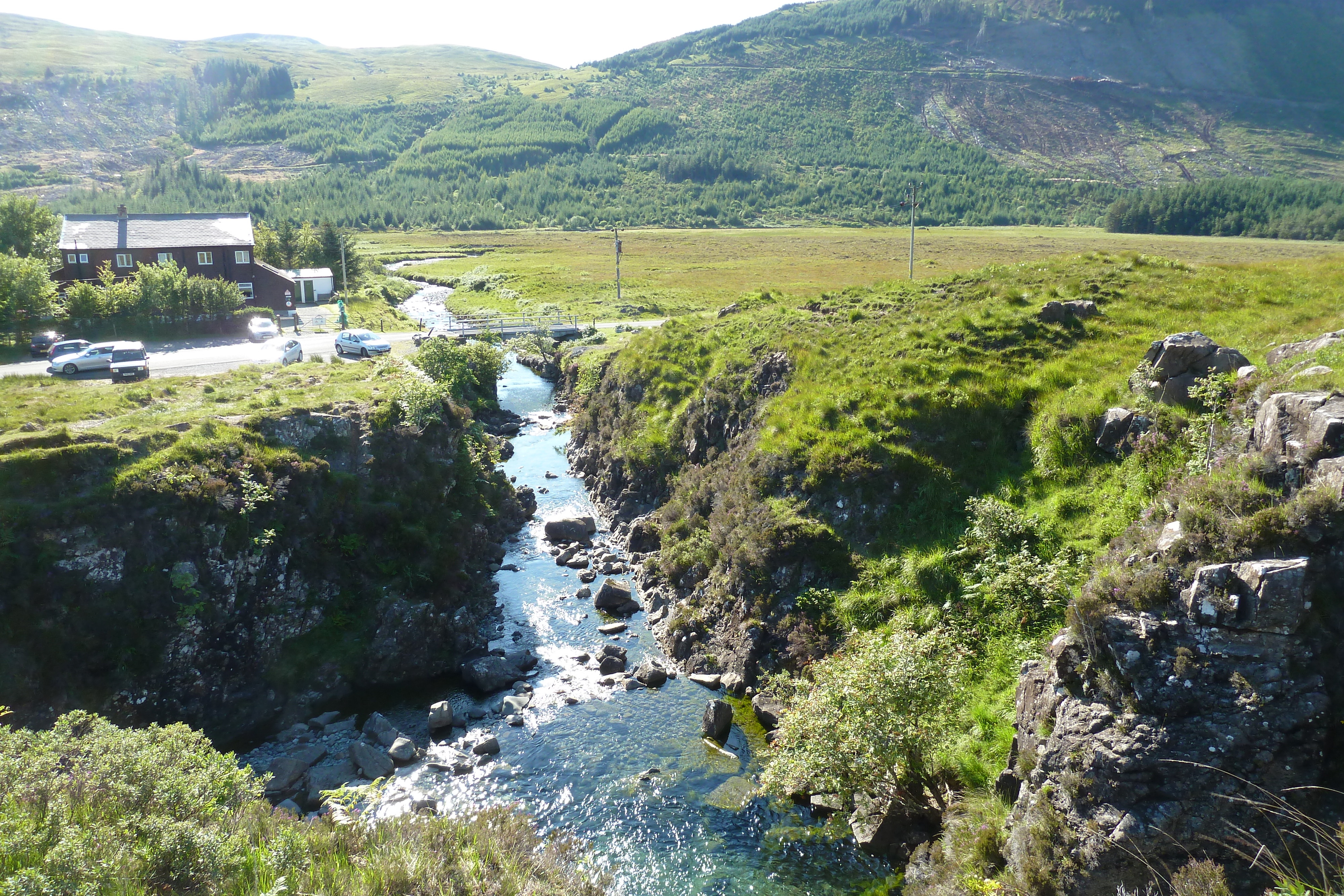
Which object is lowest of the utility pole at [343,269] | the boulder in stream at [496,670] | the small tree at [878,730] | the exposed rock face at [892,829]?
the boulder in stream at [496,670]

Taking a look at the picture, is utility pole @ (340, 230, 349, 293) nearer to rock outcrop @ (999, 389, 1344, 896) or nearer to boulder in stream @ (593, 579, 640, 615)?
boulder in stream @ (593, 579, 640, 615)

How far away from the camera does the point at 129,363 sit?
1874 inches

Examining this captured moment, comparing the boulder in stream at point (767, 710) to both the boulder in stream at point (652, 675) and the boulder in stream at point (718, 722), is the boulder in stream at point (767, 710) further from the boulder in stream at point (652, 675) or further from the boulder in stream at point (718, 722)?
the boulder in stream at point (652, 675)

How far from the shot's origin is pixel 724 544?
104 feet

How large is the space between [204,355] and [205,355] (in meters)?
0.05

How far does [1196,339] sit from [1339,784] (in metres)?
14.2

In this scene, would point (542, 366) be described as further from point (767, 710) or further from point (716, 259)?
point (716, 259)

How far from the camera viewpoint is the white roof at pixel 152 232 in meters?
76.3

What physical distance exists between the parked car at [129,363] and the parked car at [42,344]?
1247cm

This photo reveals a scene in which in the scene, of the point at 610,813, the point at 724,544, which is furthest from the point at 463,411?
the point at 610,813

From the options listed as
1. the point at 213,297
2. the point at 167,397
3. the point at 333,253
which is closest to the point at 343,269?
the point at 333,253

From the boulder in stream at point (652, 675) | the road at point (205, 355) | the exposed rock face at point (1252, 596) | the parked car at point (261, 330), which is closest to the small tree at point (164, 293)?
the road at point (205, 355)

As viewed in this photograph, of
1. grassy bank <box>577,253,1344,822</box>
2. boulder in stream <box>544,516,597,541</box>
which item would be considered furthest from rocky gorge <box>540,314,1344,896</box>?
boulder in stream <box>544,516,597,541</box>

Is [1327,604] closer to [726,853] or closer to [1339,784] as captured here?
[1339,784]
